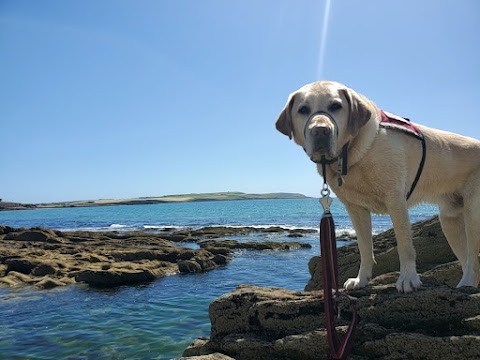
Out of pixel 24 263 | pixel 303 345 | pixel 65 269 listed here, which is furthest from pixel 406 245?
pixel 24 263

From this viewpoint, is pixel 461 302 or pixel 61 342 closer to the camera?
pixel 461 302

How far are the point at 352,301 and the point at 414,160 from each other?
1.63 m

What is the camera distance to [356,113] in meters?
3.99

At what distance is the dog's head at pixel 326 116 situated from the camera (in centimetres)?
369

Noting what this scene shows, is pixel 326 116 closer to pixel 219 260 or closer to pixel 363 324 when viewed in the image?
pixel 363 324

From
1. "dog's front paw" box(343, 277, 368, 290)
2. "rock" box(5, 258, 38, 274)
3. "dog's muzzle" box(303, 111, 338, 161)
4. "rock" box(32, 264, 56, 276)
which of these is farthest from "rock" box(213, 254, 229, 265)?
"dog's muzzle" box(303, 111, 338, 161)

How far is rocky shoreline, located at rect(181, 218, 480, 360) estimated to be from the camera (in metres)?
3.38

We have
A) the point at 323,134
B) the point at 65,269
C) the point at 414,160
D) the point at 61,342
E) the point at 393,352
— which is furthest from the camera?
the point at 65,269

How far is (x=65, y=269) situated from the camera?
17312mm

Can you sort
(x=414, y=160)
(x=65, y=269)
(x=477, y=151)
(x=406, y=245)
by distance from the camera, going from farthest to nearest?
(x=65, y=269) → (x=477, y=151) → (x=414, y=160) → (x=406, y=245)

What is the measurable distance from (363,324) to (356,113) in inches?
76.6

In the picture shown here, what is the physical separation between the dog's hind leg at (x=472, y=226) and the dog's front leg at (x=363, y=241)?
0.98 metres

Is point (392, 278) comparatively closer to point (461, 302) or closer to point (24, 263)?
point (461, 302)

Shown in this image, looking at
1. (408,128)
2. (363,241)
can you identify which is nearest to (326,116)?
(408,128)
